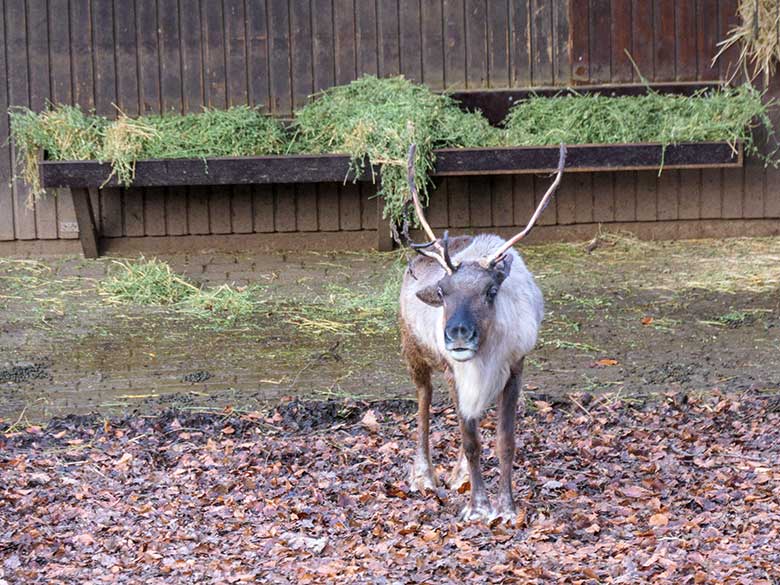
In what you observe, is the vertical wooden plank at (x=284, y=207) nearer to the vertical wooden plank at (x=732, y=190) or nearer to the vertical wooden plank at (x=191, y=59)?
the vertical wooden plank at (x=191, y=59)

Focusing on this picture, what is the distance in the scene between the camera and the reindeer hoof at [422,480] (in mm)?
5727

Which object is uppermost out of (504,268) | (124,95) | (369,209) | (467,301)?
(124,95)

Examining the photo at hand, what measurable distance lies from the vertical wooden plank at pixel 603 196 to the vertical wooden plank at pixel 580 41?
843 mm

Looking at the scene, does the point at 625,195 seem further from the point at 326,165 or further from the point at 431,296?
the point at 431,296

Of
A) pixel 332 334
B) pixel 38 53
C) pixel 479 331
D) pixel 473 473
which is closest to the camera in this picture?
pixel 479 331

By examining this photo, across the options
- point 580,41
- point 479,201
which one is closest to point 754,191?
point 580,41

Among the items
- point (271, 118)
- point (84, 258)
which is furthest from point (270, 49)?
point (84, 258)

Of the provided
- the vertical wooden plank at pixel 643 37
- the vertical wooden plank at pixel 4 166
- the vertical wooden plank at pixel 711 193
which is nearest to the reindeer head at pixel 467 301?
the vertical wooden plank at pixel 643 37

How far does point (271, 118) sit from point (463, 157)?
5.66 feet

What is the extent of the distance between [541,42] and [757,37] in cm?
Answer: 174

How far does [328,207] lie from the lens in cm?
1072

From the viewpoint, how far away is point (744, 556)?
4613 millimetres

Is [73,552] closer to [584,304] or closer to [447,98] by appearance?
[584,304]

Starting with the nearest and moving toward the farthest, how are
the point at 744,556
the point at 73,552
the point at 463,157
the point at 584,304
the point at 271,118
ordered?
the point at 744,556
the point at 73,552
the point at 584,304
the point at 463,157
the point at 271,118
